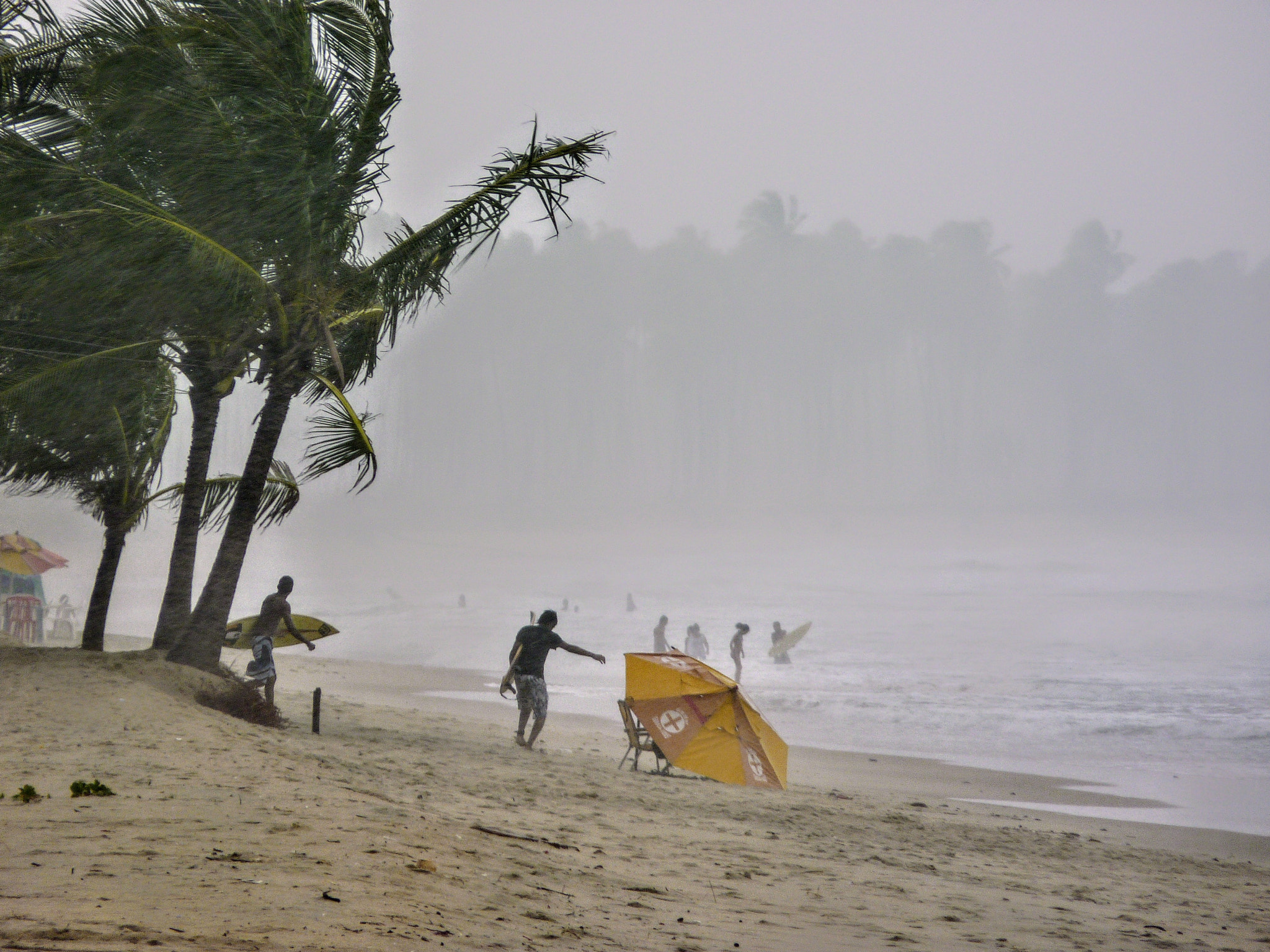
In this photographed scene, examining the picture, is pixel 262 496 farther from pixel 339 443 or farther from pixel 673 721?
pixel 673 721

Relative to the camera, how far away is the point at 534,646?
9633 mm

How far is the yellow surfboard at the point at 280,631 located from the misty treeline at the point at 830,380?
109 metres

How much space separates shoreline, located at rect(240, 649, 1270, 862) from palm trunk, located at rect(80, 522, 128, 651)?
3.36 m

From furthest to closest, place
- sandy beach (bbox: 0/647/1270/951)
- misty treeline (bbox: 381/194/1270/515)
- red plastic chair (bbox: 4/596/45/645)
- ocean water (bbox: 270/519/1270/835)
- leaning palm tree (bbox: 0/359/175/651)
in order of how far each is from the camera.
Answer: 1. misty treeline (bbox: 381/194/1270/515)
2. red plastic chair (bbox: 4/596/45/645)
3. ocean water (bbox: 270/519/1270/835)
4. leaning palm tree (bbox: 0/359/175/651)
5. sandy beach (bbox: 0/647/1270/951)

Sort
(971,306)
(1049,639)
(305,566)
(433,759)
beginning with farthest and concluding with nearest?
(971,306) < (305,566) < (1049,639) < (433,759)

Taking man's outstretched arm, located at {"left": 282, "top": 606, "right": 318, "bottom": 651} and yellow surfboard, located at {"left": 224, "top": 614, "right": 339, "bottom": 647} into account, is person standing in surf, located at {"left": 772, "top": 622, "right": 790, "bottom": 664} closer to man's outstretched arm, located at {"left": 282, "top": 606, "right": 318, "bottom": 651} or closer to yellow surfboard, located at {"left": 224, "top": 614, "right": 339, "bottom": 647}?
yellow surfboard, located at {"left": 224, "top": 614, "right": 339, "bottom": 647}

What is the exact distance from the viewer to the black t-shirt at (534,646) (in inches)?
379

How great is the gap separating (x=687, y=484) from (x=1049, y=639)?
3450 inches

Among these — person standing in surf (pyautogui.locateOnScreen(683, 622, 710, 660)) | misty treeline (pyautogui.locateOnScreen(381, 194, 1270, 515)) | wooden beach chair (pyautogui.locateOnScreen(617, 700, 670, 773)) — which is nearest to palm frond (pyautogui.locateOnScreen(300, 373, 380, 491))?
wooden beach chair (pyautogui.locateOnScreen(617, 700, 670, 773))

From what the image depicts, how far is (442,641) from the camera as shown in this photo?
33656 millimetres

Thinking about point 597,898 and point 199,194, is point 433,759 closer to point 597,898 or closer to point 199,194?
point 597,898

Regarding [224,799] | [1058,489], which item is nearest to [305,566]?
[224,799]

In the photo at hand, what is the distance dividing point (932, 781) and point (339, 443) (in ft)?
27.7

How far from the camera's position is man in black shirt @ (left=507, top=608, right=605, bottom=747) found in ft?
31.6
